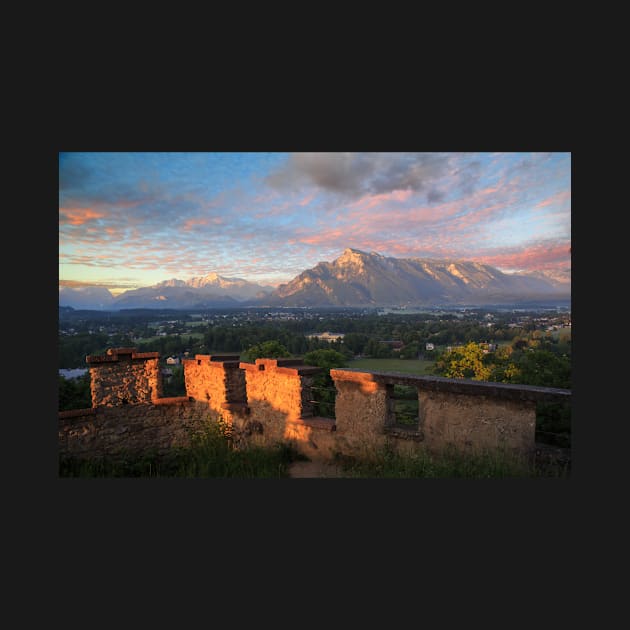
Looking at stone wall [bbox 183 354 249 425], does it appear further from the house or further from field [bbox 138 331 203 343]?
the house

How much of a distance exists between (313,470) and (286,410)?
1.11 m

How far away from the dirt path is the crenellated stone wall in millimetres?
174

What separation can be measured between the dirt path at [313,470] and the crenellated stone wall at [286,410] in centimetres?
17

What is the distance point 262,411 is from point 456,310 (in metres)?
23.8

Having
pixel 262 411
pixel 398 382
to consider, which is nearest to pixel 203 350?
pixel 262 411

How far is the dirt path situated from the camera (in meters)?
5.75

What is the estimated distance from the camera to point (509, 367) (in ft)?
51.1

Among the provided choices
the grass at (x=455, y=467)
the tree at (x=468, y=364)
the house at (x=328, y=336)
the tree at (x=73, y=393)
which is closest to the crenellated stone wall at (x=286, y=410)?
the grass at (x=455, y=467)

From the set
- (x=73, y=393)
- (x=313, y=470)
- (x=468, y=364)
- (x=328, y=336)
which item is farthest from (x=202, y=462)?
(x=328, y=336)

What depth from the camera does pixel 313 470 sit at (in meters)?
6.06

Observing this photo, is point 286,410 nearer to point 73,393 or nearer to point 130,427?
point 130,427

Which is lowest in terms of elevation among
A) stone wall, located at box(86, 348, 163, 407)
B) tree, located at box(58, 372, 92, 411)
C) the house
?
tree, located at box(58, 372, 92, 411)

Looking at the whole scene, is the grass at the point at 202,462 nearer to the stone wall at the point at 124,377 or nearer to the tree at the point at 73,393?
the stone wall at the point at 124,377

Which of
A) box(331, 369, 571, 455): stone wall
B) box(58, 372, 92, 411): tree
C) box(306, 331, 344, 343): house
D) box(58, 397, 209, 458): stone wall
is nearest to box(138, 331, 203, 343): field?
box(58, 372, 92, 411): tree
